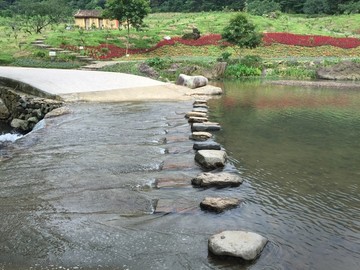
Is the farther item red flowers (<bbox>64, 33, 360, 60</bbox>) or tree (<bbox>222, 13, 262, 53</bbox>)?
red flowers (<bbox>64, 33, 360, 60</bbox>)

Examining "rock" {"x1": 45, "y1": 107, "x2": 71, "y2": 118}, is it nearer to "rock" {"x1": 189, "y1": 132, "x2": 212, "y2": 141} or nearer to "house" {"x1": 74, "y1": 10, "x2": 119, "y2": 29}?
"rock" {"x1": 189, "y1": 132, "x2": 212, "y2": 141}

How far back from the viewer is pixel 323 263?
14.5 feet

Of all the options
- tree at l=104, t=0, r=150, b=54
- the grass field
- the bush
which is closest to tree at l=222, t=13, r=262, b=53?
the bush

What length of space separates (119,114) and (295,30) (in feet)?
115

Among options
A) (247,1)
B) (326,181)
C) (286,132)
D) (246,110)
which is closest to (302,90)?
(246,110)

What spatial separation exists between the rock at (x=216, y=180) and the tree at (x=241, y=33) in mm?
23560

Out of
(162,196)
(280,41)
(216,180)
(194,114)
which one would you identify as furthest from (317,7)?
(162,196)

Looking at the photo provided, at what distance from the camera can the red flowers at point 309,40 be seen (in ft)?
116

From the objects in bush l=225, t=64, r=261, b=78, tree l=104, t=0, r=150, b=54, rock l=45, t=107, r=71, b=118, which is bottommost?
bush l=225, t=64, r=261, b=78

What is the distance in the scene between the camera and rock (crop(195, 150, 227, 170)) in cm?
742

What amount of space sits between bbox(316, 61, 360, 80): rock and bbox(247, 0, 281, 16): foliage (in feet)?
120

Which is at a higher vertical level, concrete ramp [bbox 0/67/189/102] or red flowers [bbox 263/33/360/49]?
red flowers [bbox 263/33/360/49]

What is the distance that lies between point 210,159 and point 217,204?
186 cm

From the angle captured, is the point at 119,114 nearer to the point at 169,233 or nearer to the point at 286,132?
the point at 286,132
